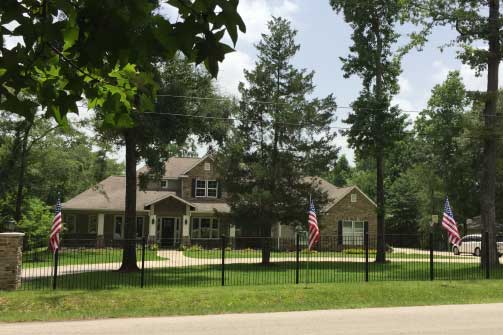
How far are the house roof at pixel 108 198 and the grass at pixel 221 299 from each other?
25252 millimetres

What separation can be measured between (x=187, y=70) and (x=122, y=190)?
2304 centimetres

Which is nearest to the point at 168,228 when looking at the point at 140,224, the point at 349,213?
the point at 140,224

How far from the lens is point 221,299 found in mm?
14141

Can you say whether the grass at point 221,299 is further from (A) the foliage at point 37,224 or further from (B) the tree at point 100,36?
(A) the foliage at point 37,224

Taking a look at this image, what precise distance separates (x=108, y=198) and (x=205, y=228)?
25.5 feet

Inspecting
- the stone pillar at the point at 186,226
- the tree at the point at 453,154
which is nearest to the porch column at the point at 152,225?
the stone pillar at the point at 186,226

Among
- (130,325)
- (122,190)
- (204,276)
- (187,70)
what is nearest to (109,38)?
(130,325)

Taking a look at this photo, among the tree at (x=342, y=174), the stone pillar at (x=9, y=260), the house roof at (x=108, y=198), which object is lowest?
the stone pillar at (x=9, y=260)

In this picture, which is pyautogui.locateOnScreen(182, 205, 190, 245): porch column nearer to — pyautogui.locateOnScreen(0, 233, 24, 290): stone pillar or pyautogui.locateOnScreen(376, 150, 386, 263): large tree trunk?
pyautogui.locateOnScreen(376, 150, 386, 263): large tree trunk

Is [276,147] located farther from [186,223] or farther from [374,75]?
[186,223]

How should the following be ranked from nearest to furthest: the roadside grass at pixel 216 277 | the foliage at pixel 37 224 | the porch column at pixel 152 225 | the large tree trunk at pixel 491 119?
the roadside grass at pixel 216 277 → the large tree trunk at pixel 491 119 → the foliage at pixel 37 224 → the porch column at pixel 152 225

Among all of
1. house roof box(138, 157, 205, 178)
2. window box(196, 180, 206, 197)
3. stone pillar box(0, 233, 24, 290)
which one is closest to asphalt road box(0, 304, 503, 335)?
stone pillar box(0, 233, 24, 290)

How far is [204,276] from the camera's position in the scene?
20.6 meters

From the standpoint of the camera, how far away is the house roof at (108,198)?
4091 cm
